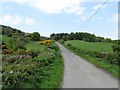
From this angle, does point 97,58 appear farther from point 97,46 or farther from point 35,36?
point 35,36

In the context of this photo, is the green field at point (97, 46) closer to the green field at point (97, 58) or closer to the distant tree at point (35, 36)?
the green field at point (97, 58)

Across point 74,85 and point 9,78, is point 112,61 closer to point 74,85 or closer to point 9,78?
point 74,85

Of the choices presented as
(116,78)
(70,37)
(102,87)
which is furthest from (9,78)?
(70,37)

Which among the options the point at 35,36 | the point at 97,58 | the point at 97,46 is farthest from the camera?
the point at 35,36

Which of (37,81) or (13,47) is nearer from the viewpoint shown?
(37,81)

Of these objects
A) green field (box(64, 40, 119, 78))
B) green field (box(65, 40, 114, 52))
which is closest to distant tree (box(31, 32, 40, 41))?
green field (box(65, 40, 114, 52))

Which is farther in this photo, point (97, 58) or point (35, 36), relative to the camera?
point (35, 36)

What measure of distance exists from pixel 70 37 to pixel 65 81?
478 ft

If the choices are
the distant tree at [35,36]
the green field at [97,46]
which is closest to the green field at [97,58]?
the green field at [97,46]

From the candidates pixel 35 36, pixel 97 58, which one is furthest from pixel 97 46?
pixel 97 58

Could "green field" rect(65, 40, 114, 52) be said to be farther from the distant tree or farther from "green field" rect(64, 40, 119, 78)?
the distant tree

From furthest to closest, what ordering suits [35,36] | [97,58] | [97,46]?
[35,36] < [97,46] < [97,58]

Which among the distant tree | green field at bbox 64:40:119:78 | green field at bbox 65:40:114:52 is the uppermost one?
the distant tree

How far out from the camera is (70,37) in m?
165
